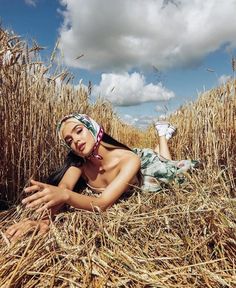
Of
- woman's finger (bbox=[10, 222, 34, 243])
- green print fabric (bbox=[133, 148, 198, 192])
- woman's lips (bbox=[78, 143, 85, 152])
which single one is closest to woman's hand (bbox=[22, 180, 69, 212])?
woman's finger (bbox=[10, 222, 34, 243])

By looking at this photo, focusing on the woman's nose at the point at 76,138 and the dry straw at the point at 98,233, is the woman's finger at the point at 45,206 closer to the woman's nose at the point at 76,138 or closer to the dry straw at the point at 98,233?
the dry straw at the point at 98,233

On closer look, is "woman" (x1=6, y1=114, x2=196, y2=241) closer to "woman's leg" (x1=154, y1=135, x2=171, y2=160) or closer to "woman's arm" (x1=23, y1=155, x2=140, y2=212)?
"woman's arm" (x1=23, y1=155, x2=140, y2=212)

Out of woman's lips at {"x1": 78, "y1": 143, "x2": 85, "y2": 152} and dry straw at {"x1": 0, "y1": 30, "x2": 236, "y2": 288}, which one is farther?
woman's lips at {"x1": 78, "y1": 143, "x2": 85, "y2": 152}

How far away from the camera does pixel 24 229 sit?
1389 mm

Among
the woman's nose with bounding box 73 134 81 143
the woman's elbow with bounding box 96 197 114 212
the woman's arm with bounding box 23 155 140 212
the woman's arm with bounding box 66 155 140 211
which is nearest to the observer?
the woman's arm with bounding box 23 155 140 212

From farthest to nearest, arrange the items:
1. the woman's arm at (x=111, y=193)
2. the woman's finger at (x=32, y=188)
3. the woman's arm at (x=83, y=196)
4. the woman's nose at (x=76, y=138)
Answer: the woman's nose at (x=76, y=138), the woman's arm at (x=111, y=193), the woman's arm at (x=83, y=196), the woman's finger at (x=32, y=188)

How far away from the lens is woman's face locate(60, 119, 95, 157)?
1.81 meters

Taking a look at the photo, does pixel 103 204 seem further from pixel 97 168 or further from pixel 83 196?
pixel 97 168

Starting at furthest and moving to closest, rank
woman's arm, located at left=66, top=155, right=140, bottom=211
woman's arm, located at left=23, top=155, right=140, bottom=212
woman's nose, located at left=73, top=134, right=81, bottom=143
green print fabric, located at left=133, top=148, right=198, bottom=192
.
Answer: green print fabric, located at left=133, top=148, right=198, bottom=192 < woman's nose, located at left=73, top=134, right=81, bottom=143 < woman's arm, located at left=66, top=155, right=140, bottom=211 < woman's arm, located at left=23, top=155, right=140, bottom=212

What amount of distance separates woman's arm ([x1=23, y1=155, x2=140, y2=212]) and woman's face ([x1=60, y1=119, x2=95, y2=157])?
0.22 m

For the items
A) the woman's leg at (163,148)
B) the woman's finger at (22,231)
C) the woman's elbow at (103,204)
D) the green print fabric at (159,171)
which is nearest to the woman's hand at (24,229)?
the woman's finger at (22,231)

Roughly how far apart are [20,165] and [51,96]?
0.68 metres

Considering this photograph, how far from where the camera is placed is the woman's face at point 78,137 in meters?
1.81

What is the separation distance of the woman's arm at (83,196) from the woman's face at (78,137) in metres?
0.22
